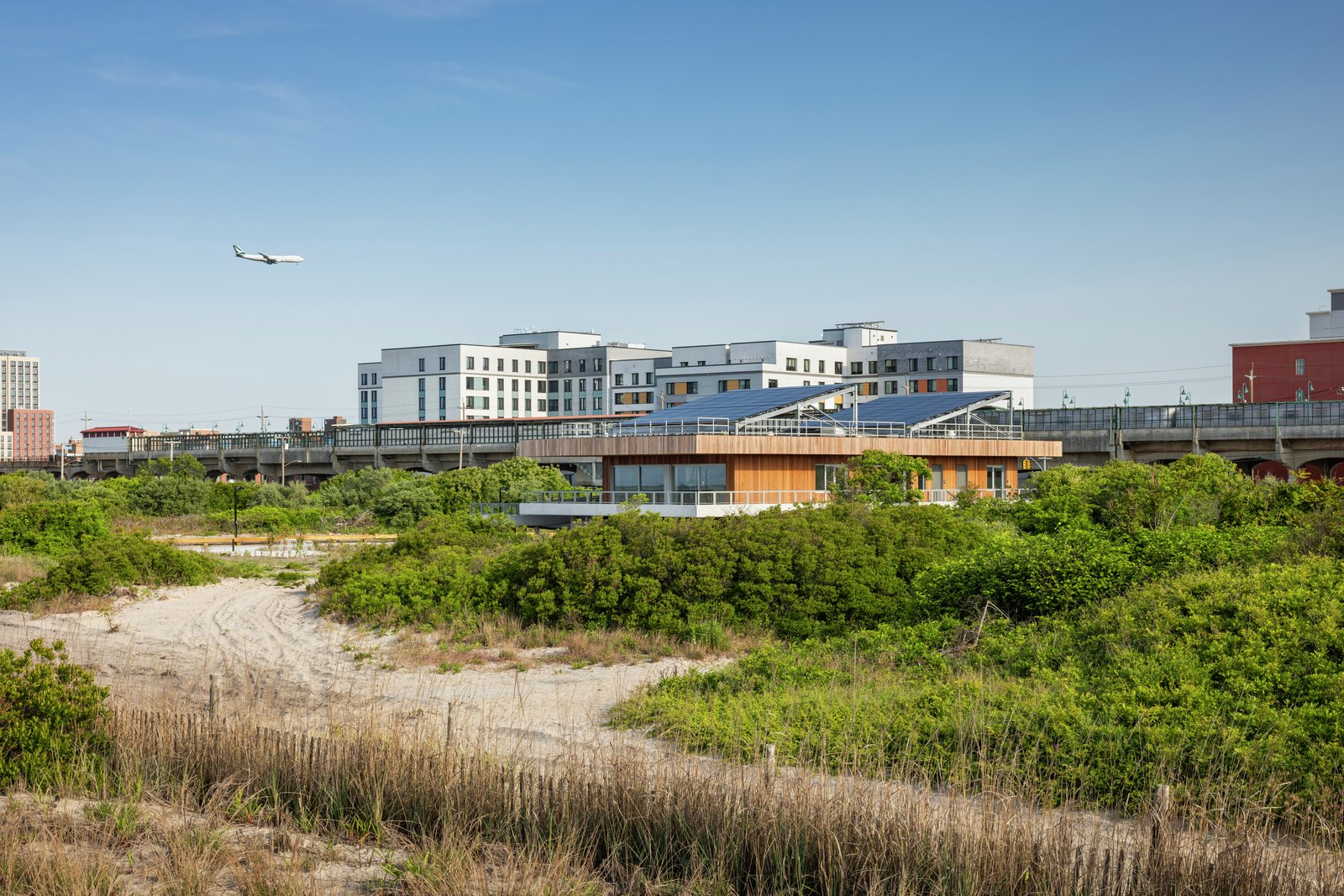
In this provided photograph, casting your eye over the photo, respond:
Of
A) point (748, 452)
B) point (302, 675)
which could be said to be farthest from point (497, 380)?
point (302, 675)

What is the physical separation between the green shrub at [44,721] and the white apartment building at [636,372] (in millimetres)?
90492

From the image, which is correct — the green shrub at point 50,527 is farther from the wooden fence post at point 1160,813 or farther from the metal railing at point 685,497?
the wooden fence post at point 1160,813

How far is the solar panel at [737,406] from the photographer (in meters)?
43.4

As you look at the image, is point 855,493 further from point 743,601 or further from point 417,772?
point 417,772

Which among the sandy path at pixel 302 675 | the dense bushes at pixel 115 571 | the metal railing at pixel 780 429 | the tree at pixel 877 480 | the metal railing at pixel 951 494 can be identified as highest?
the metal railing at pixel 780 429

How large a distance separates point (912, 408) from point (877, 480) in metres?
14.1

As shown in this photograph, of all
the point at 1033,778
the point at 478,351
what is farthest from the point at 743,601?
the point at 478,351

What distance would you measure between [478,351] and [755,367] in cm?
3869

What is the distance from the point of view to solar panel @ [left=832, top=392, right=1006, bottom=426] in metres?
48.2

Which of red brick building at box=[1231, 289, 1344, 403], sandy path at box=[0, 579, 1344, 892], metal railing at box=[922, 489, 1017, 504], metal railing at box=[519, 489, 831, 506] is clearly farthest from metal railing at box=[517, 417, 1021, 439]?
red brick building at box=[1231, 289, 1344, 403]

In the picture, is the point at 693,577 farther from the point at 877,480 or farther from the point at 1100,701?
the point at 877,480

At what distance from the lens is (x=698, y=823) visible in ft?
32.8

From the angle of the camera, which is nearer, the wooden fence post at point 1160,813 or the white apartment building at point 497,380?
the wooden fence post at point 1160,813

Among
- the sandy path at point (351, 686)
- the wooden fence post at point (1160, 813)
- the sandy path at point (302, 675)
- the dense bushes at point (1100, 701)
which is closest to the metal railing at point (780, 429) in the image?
the sandy path at point (351, 686)
